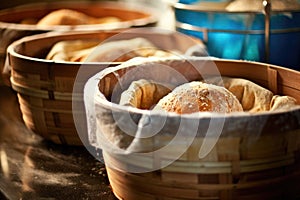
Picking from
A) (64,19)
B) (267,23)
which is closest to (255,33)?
(267,23)

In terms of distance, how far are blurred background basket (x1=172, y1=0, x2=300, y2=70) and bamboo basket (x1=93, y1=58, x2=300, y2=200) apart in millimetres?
326

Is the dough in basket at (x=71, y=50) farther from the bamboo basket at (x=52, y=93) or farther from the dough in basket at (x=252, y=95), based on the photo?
the dough in basket at (x=252, y=95)

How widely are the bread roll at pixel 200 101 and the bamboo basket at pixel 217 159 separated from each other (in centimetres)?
9

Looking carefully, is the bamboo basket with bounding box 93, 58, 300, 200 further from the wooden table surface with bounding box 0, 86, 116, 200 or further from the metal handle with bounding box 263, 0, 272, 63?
the metal handle with bounding box 263, 0, 272, 63

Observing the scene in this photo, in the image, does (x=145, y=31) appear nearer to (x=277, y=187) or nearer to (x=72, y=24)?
(x=72, y=24)

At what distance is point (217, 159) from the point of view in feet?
1.78

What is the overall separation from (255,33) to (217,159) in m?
0.38

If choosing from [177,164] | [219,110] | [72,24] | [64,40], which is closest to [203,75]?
[219,110]

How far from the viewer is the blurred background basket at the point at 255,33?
2.84 ft

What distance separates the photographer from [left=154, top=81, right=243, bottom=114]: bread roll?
0.63 meters

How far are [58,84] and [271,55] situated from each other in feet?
1.15

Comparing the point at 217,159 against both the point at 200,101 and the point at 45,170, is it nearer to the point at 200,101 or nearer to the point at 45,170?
the point at 200,101

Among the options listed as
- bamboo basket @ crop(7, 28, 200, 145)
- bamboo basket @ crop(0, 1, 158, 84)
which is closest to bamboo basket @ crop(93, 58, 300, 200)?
bamboo basket @ crop(7, 28, 200, 145)

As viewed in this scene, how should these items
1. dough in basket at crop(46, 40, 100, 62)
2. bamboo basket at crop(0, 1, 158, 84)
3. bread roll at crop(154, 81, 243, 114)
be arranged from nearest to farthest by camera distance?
bread roll at crop(154, 81, 243, 114) < dough in basket at crop(46, 40, 100, 62) < bamboo basket at crop(0, 1, 158, 84)
